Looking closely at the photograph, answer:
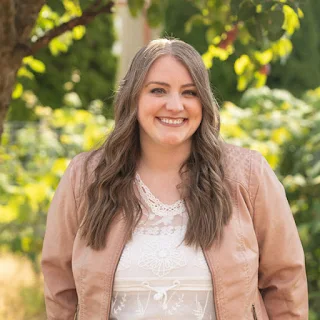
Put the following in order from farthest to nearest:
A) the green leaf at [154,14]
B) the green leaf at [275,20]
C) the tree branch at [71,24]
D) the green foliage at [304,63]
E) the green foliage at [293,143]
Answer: the green foliage at [304,63] → the green foliage at [293,143] → the green leaf at [154,14] → the tree branch at [71,24] → the green leaf at [275,20]

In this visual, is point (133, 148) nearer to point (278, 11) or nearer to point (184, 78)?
point (184, 78)

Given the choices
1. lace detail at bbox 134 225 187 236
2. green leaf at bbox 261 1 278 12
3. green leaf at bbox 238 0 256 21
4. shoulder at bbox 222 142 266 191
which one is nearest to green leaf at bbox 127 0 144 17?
green leaf at bbox 238 0 256 21

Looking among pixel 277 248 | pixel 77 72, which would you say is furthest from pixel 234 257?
pixel 77 72

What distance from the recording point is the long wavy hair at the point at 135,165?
2.69 metres

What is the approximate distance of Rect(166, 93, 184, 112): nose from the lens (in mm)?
2662

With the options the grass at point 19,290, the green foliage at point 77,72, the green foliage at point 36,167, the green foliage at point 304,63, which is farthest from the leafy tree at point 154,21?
the green foliage at point 304,63

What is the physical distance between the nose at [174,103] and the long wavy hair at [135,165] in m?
0.07

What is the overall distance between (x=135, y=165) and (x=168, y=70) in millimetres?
377

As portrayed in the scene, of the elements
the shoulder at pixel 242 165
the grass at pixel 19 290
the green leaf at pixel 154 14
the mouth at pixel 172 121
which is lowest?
the grass at pixel 19 290

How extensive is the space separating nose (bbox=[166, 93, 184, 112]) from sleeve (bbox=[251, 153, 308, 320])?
12.7 inches

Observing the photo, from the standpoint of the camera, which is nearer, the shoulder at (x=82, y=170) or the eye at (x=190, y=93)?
the eye at (x=190, y=93)

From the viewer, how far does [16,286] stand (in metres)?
6.52

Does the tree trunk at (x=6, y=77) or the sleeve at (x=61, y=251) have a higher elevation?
the tree trunk at (x=6, y=77)

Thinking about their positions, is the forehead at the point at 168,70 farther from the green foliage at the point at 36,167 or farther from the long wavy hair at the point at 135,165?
the green foliage at the point at 36,167
